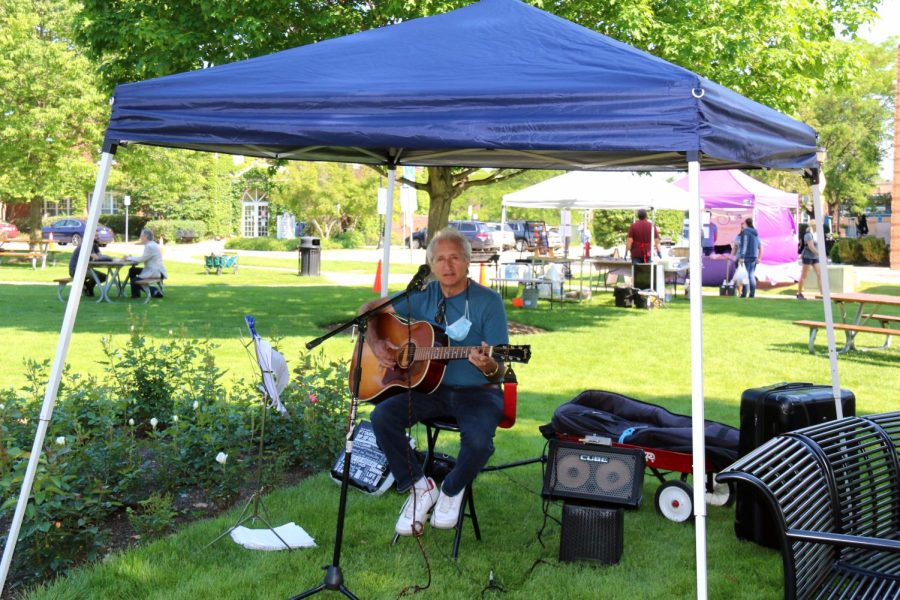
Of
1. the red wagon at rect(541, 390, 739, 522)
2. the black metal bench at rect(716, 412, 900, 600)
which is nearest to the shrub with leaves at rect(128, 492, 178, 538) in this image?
the red wagon at rect(541, 390, 739, 522)

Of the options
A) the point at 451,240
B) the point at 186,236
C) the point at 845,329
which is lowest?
the point at 845,329

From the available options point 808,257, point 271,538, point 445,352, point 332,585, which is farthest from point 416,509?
point 808,257

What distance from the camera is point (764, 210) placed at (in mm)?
24281

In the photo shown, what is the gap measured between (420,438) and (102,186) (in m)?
3.53

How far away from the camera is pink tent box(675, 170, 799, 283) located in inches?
947

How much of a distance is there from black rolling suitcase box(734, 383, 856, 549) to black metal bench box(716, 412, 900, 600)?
0.84 metres

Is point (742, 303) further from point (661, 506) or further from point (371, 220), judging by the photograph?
point (371, 220)

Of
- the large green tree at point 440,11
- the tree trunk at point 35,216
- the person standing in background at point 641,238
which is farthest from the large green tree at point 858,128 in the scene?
the large green tree at point 440,11

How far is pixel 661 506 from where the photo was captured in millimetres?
5305

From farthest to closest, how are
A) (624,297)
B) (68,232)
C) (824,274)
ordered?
(68,232) < (624,297) < (824,274)

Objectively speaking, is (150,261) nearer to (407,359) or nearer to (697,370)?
(407,359)

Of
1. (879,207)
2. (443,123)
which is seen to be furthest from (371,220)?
(443,123)

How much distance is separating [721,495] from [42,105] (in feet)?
91.2

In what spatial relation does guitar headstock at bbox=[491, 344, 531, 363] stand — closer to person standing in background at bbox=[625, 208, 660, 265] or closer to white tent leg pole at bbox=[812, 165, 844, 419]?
white tent leg pole at bbox=[812, 165, 844, 419]
